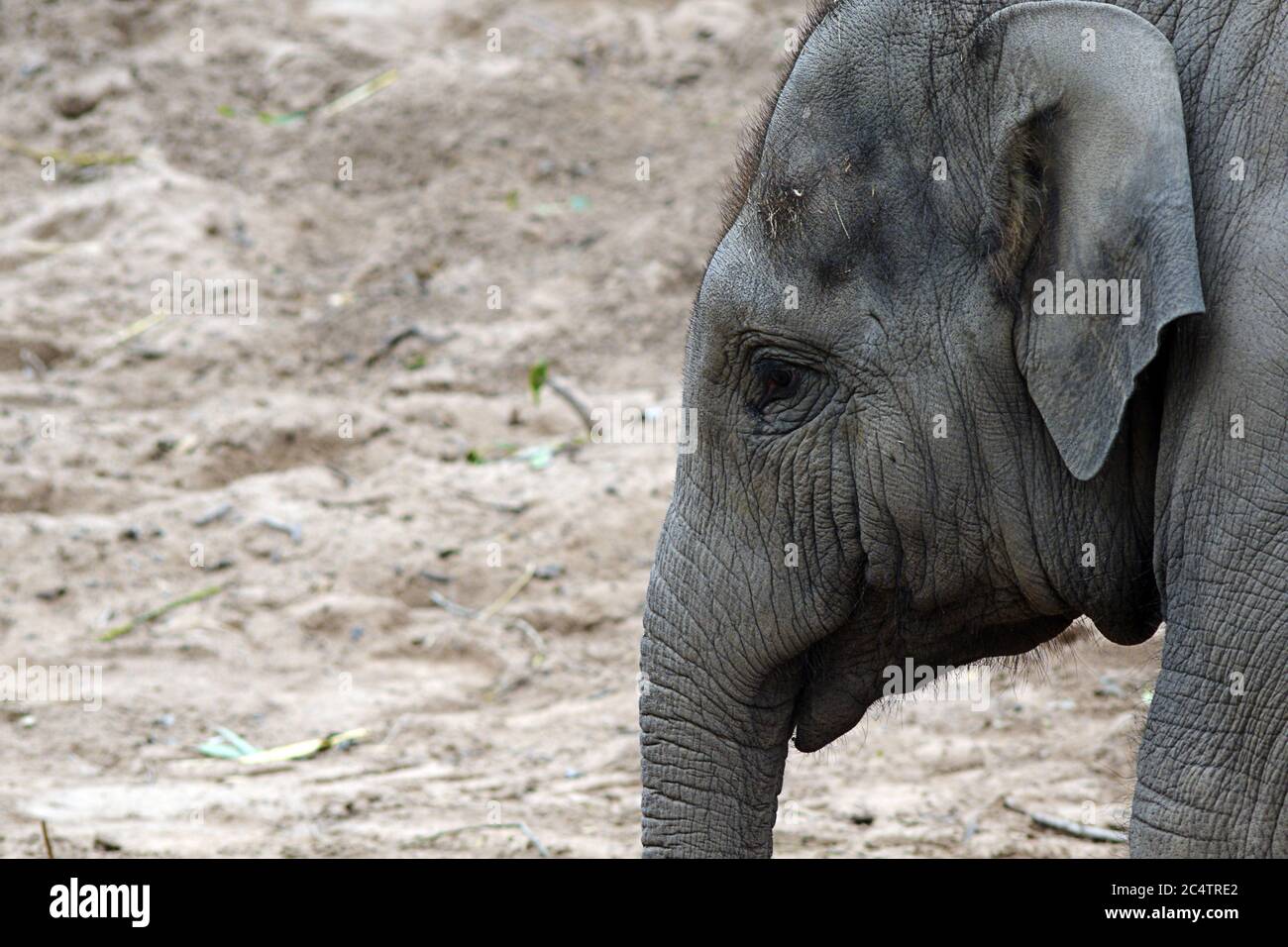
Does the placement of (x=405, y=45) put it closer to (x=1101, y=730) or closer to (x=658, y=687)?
(x=1101, y=730)

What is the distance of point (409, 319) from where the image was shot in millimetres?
8594

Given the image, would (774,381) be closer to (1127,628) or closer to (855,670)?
(855,670)

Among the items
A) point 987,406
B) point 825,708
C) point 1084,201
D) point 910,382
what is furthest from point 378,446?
point 1084,201

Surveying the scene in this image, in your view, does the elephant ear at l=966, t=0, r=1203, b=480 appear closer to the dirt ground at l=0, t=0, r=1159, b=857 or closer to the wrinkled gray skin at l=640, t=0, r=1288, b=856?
the wrinkled gray skin at l=640, t=0, r=1288, b=856

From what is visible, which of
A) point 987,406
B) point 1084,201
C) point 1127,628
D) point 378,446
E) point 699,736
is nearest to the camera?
point 1084,201

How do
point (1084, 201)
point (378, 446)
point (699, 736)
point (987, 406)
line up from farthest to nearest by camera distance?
point (378, 446) < point (699, 736) < point (987, 406) < point (1084, 201)

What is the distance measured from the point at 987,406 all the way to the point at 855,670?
64 centimetres

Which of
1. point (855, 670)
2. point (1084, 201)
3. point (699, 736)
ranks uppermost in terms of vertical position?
point (1084, 201)

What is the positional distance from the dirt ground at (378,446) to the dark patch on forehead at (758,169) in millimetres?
1584

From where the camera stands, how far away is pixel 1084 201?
287 centimetres

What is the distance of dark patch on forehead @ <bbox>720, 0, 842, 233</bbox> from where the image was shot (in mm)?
3227

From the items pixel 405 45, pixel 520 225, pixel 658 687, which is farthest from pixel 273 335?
pixel 658 687

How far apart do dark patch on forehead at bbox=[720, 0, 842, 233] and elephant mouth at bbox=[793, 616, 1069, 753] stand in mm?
843

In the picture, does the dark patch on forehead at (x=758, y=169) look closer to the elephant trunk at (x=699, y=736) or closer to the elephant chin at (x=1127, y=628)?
the elephant trunk at (x=699, y=736)
